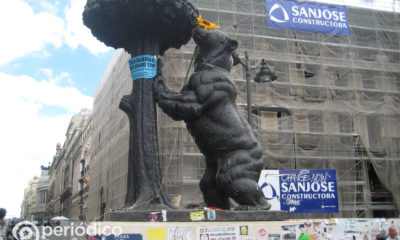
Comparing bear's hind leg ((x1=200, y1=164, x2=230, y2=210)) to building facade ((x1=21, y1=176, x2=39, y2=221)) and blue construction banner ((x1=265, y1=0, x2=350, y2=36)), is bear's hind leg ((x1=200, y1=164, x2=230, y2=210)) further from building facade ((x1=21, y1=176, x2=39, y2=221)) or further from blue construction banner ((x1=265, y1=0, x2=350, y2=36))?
building facade ((x1=21, y1=176, x2=39, y2=221))

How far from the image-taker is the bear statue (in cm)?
421

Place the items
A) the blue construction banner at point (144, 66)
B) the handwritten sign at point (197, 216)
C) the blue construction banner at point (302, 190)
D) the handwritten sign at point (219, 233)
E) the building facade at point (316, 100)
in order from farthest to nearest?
1. the building facade at point (316, 100)
2. the blue construction banner at point (302, 190)
3. the blue construction banner at point (144, 66)
4. the handwritten sign at point (197, 216)
5. the handwritten sign at point (219, 233)

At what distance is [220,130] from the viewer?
439cm

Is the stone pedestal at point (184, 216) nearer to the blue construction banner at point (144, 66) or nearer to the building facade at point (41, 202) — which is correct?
the blue construction banner at point (144, 66)

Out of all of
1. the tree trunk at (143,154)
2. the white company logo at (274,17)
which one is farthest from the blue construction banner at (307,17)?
the tree trunk at (143,154)

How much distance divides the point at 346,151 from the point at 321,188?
3.00 m

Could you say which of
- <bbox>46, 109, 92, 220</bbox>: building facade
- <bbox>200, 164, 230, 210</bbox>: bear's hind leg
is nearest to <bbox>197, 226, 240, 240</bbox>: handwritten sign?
<bbox>200, 164, 230, 210</bbox>: bear's hind leg

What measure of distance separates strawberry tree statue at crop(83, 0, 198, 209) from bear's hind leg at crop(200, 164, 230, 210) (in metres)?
0.63

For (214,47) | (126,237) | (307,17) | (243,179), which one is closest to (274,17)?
(307,17)

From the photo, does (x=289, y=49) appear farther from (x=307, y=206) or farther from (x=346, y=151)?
(x=307, y=206)

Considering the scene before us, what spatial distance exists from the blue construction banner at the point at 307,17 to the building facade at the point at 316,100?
0.50m

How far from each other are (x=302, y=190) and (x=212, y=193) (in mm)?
11934

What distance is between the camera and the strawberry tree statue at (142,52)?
4.18 metres

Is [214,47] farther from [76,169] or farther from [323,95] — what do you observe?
[76,169]
